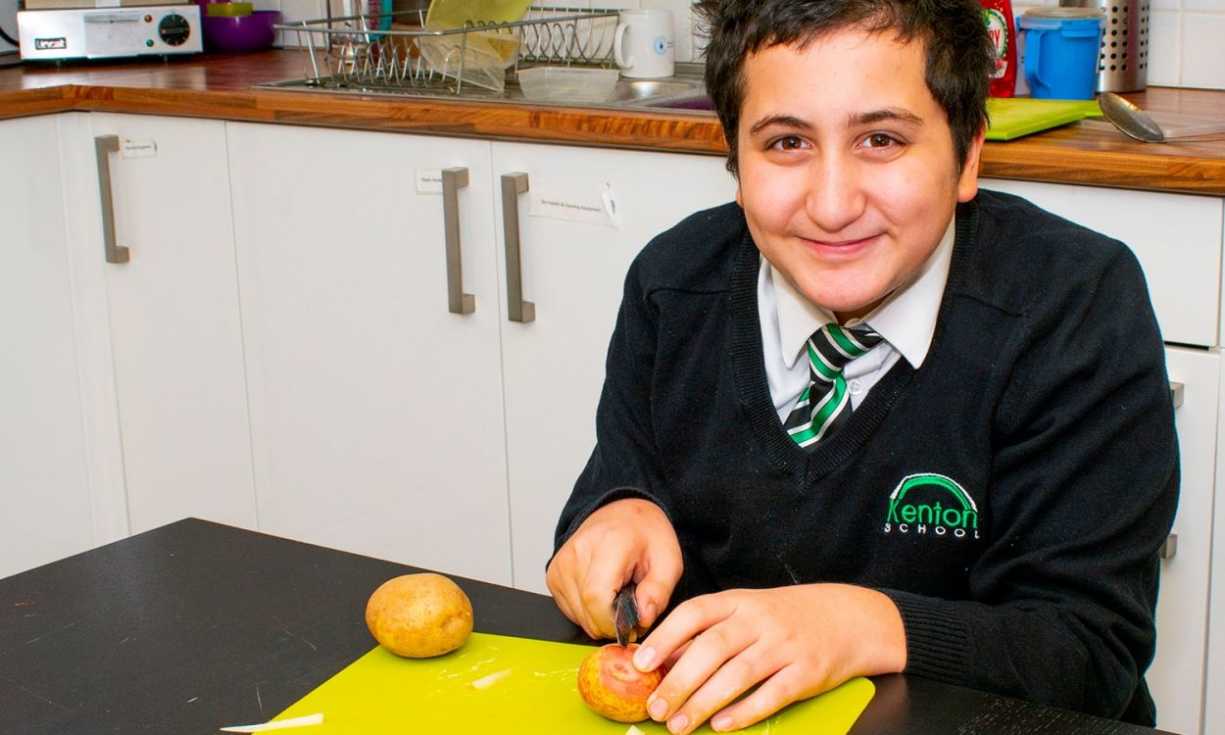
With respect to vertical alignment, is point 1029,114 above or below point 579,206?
above

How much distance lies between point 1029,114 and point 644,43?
2.42ft

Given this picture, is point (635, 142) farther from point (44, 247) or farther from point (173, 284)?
point (44, 247)

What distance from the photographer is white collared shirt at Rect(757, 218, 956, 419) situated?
1087 mm

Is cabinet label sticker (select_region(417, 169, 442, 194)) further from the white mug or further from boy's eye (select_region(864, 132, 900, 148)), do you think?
boy's eye (select_region(864, 132, 900, 148))

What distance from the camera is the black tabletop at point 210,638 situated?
788mm

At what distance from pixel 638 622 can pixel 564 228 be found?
3.37 ft

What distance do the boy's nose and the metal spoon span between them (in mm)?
615

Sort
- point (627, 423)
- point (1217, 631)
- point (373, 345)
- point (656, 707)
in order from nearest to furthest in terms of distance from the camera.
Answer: point (656, 707) < point (627, 423) < point (1217, 631) < point (373, 345)

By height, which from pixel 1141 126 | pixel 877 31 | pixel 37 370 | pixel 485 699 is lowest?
pixel 37 370

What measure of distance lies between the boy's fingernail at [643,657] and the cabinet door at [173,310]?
1.55 m

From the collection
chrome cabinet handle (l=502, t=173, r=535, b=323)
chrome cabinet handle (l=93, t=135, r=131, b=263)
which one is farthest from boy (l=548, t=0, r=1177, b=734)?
chrome cabinet handle (l=93, t=135, r=131, b=263)

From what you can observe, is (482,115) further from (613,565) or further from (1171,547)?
(613,565)

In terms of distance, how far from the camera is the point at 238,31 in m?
2.75

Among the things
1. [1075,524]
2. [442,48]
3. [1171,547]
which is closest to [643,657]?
[1075,524]
